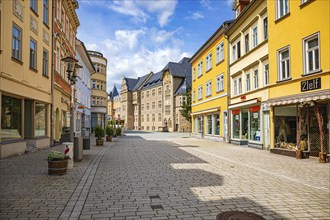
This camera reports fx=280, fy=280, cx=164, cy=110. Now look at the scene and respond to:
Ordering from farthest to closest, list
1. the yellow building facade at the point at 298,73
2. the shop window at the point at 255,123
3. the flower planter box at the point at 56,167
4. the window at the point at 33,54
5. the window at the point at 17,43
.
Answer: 1. the shop window at the point at 255,123
2. the window at the point at 33,54
3. the window at the point at 17,43
4. the yellow building facade at the point at 298,73
5. the flower planter box at the point at 56,167

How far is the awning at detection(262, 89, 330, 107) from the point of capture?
1198 cm

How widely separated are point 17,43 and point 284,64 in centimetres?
1399

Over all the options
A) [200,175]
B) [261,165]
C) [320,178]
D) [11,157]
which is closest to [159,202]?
[200,175]

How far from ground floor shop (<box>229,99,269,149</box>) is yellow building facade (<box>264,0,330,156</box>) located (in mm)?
1432

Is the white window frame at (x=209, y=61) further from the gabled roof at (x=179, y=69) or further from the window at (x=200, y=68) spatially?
the gabled roof at (x=179, y=69)

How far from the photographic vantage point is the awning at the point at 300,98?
1198 centimetres

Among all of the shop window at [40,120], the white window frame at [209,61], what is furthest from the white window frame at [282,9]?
the shop window at [40,120]

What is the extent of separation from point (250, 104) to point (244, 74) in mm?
3093

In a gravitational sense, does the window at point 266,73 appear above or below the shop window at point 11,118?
above

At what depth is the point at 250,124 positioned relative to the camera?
66.0ft

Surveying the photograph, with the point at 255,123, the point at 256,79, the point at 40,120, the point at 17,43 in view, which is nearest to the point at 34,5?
the point at 17,43

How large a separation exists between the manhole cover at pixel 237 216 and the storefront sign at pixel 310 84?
9792mm

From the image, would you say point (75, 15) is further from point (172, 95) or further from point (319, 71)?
point (172, 95)

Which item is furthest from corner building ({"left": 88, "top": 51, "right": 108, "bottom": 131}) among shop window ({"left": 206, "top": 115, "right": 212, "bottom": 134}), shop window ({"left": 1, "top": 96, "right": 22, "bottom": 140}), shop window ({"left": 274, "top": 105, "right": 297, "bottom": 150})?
shop window ({"left": 274, "top": 105, "right": 297, "bottom": 150})
